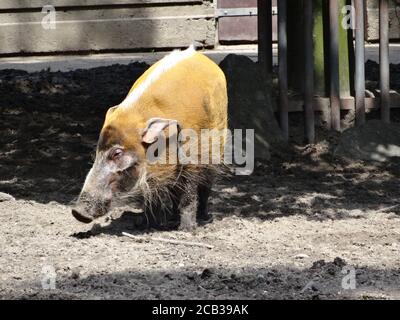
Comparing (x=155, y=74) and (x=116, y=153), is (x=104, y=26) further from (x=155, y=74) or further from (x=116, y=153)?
(x=116, y=153)

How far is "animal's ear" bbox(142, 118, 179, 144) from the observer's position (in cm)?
655

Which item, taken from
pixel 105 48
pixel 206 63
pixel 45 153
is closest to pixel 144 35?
pixel 105 48

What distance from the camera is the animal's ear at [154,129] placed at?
6.55m

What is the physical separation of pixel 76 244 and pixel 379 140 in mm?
3478

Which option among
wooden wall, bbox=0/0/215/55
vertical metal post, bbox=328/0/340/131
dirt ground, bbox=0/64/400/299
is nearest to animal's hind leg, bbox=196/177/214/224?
dirt ground, bbox=0/64/400/299

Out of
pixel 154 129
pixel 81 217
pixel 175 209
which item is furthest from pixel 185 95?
pixel 81 217

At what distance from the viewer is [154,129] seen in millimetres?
6555

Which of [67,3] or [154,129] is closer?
[154,129]

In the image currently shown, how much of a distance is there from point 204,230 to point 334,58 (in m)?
2.85

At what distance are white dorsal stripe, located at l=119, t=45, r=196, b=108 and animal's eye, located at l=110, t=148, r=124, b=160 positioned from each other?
0.30 m

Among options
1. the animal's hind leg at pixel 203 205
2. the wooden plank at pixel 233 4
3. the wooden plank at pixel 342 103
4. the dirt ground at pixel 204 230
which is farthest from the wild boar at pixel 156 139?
the wooden plank at pixel 233 4

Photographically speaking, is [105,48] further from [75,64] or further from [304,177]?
[304,177]

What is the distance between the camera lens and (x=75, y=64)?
12.9 meters

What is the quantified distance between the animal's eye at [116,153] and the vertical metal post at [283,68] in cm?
284
